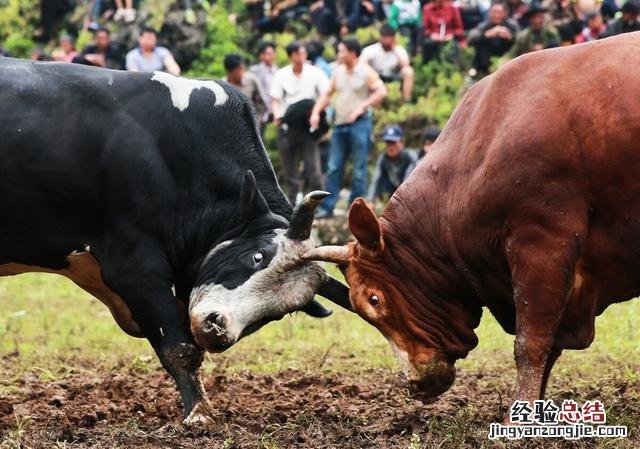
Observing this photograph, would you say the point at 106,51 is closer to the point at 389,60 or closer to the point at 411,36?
the point at 389,60

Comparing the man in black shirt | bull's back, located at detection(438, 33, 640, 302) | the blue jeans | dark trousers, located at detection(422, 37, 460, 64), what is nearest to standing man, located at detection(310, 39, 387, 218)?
the blue jeans

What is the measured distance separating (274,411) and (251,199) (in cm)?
127

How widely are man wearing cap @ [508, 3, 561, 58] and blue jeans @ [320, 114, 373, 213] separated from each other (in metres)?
2.48

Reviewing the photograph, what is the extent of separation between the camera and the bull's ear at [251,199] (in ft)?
25.3

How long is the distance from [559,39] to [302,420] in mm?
10466

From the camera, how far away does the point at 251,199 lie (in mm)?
7746

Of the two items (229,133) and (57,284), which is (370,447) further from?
(57,284)

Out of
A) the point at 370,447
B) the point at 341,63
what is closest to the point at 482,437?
the point at 370,447

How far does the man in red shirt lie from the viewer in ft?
63.2

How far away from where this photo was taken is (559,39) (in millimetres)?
16844

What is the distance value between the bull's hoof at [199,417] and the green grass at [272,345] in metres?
1.79

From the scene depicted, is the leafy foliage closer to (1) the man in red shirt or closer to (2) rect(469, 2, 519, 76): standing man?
(1) the man in red shirt

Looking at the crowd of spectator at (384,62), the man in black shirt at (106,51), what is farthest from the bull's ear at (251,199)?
the man in black shirt at (106,51)

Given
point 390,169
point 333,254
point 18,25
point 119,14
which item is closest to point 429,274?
point 333,254
